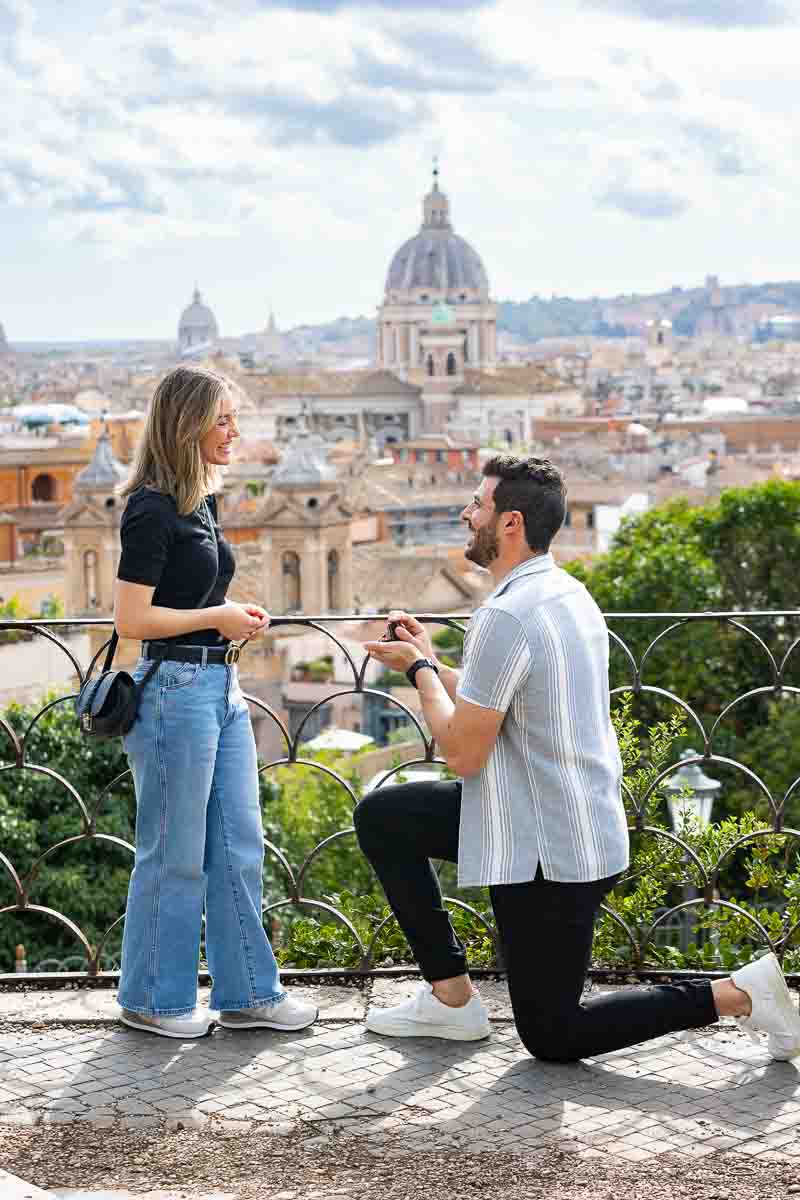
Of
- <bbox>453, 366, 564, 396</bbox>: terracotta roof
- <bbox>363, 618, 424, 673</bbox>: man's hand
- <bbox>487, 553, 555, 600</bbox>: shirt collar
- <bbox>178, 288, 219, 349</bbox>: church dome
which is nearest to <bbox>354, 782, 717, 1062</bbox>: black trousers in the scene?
<bbox>363, 618, 424, 673</bbox>: man's hand

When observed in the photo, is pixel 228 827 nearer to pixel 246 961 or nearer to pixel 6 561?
pixel 246 961

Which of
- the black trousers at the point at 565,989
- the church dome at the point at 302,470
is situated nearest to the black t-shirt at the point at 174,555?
the black trousers at the point at 565,989

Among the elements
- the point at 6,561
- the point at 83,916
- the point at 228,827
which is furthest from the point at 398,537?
the point at 228,827

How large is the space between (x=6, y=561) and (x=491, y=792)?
45.4 m

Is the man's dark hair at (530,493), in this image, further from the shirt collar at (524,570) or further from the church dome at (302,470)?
the church dome at (302,470)

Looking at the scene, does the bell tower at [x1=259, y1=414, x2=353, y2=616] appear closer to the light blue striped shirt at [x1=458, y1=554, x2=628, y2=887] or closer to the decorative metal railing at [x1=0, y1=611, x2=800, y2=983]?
the decorative metal railing at [x1=0, y1=611, x2=800, y2=983]

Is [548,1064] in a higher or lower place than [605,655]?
lower

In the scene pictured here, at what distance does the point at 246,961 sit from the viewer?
3.47 m

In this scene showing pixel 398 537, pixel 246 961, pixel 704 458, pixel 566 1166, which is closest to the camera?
pixel 566 1166

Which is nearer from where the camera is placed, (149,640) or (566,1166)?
(566,1166)

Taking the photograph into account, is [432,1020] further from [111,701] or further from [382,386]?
[382,386]

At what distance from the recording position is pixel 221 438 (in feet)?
11.0

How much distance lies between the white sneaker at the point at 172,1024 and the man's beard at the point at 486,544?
94 centimetres

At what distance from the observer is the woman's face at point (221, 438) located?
3.35 meters
